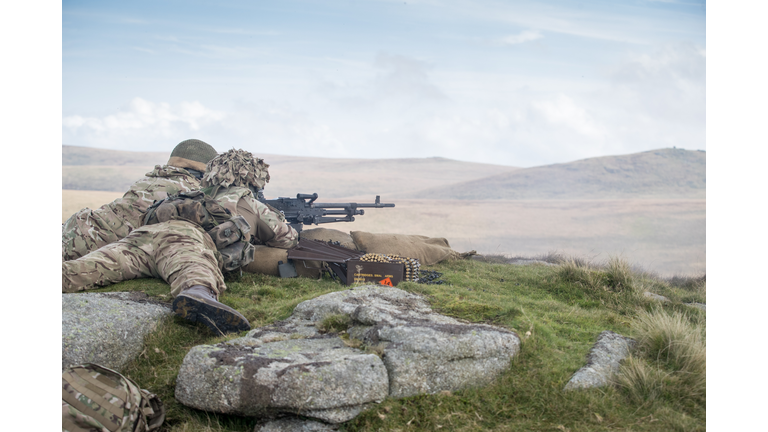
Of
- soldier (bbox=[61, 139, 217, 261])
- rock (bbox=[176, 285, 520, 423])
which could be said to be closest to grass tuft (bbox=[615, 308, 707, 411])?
rock (bbox=[176, 285, 520, 423])

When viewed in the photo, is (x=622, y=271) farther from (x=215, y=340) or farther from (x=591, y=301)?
(x=215, y=340)

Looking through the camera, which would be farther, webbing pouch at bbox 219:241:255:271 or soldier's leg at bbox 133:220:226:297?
webbing pouch at bbox 219:241:255:271

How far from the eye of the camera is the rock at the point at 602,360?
140 inches

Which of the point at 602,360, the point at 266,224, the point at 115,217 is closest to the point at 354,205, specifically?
the point at 266,224

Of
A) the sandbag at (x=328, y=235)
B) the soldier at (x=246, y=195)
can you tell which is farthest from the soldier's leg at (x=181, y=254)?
the sandbag at (x=328, y=235)

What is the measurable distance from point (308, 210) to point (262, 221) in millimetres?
2227

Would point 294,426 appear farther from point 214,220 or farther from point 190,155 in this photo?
point 190,155

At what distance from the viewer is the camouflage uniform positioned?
7.60 metres

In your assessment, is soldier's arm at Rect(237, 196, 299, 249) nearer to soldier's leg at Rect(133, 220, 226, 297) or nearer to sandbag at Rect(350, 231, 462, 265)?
soldier's leg at Rect(133, 220, 226, 297)

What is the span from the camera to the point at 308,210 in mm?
9969

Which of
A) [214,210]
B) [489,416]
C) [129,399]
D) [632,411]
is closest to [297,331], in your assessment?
[129,399]

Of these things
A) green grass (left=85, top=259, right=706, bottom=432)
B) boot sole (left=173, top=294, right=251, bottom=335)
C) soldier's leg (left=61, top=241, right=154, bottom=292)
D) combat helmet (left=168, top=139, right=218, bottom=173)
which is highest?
combat helmet (left=168, top=139, right=218, bottom=173)

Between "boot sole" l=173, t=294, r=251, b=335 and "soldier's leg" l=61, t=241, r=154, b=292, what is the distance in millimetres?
1793

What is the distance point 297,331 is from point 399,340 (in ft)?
3.56
